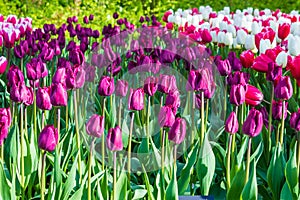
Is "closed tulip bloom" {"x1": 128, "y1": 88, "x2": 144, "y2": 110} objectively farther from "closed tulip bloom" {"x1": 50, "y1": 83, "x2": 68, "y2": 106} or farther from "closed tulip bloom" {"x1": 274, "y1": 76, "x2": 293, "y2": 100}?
"closed tulip bloom" {"x1": 274, "y1": 76, "x2": 293, "y2": 100}

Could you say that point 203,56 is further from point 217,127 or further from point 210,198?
point 210,198

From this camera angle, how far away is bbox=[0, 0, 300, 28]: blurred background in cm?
902

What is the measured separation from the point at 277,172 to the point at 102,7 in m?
7.72

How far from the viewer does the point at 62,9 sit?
939 cm

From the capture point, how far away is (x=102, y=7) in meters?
9.41

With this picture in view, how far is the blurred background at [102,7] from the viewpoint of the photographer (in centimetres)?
902

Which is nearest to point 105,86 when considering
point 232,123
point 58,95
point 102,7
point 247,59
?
point 58,95

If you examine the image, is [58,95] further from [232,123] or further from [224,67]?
[224,67]

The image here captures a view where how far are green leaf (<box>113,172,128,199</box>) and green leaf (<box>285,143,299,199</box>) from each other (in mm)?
525

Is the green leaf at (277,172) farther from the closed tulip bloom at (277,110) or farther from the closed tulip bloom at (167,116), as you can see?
the closed tulip bloom at (167,116)

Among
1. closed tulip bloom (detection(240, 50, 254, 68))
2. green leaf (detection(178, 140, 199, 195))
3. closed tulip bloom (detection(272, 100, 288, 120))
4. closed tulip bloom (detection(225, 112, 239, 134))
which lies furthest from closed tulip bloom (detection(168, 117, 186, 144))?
closed tulip bloom (detection(240, 50, 254, 68))

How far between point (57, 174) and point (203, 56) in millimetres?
1627

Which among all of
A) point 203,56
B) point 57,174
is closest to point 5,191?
point 57,174

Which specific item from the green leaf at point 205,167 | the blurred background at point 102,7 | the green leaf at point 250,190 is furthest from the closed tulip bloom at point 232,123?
the blurred background at point 102,7
